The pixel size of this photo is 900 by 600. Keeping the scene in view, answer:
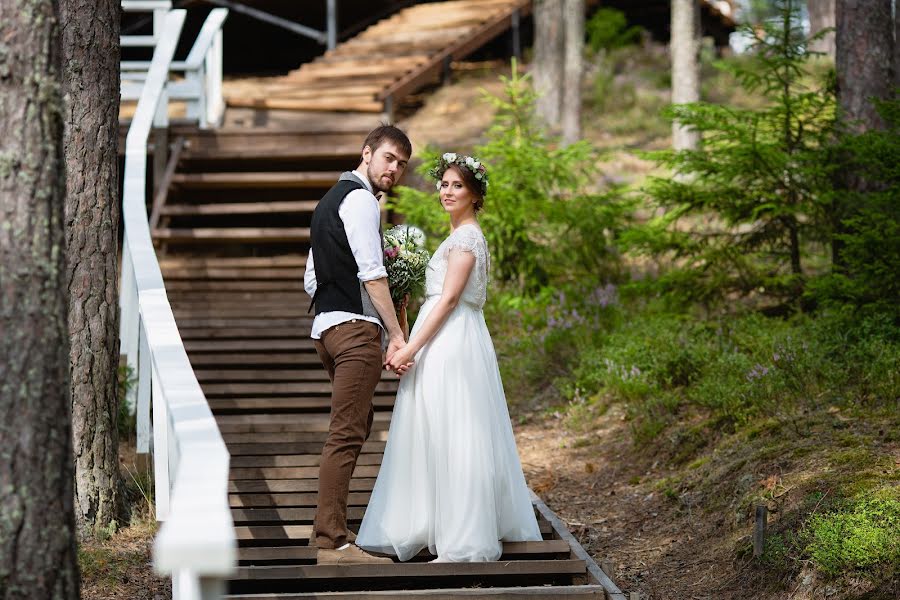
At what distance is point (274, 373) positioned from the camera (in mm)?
7660

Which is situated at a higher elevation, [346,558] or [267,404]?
[267,404]

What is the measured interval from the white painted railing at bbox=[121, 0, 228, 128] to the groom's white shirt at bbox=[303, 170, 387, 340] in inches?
247

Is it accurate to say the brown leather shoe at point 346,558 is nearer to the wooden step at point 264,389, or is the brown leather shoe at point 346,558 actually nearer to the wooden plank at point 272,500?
the wooden plank at point 272,500

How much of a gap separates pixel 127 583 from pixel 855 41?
6.61 metres

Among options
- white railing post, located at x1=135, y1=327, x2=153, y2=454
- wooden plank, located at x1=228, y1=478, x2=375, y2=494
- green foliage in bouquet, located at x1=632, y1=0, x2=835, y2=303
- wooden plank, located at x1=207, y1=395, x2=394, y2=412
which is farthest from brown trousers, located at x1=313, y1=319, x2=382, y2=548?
Result: green foliage in bouquet, located at x1=632, y1=0, x2=835, y2=303

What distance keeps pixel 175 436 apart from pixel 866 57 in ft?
22.3

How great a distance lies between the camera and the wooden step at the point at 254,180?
1030 centimetres

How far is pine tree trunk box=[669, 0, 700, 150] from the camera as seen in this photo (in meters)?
13.5

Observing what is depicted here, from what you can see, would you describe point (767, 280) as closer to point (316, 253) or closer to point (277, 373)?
point (277, 373)

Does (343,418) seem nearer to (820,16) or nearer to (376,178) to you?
(376,178)

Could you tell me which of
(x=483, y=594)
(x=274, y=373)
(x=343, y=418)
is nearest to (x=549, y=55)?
(x=274, y=373)

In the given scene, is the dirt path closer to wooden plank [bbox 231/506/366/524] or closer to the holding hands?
wooden plank [bbox 231/506/366/524]

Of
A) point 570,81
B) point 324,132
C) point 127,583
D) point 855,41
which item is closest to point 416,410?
point 127,583

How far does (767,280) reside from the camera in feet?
28.0
